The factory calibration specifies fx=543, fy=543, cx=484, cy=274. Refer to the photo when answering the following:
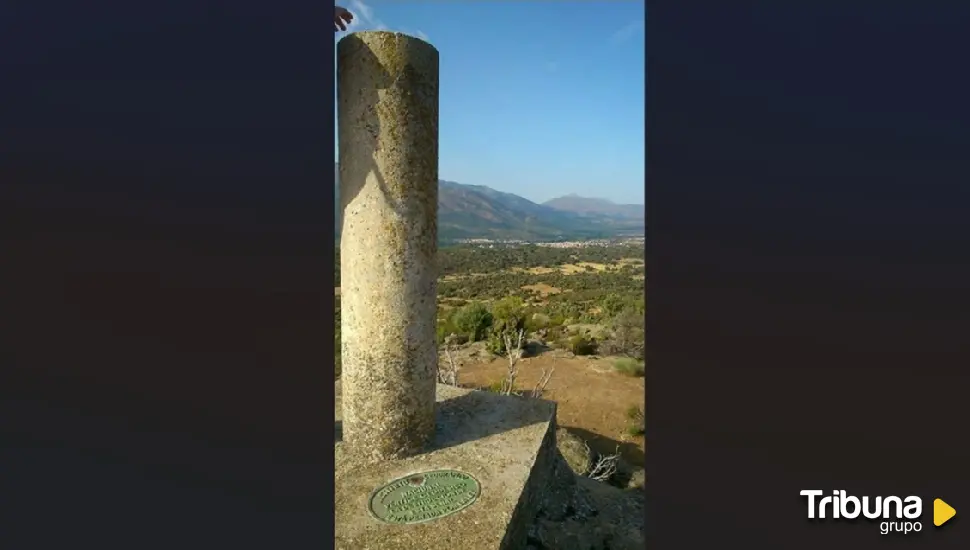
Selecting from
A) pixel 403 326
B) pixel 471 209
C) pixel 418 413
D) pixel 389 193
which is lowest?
pixel 418 413

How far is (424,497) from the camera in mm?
3633

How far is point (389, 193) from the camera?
3.85m

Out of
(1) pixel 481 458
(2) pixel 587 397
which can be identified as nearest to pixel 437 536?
(1) pixel 481 458

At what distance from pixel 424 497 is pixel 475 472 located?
453 millimetres

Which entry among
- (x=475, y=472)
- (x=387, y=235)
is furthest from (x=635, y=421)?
(x=387, y=235)

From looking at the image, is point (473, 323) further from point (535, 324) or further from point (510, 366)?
point (510, 366)

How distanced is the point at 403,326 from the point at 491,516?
4.72 feet

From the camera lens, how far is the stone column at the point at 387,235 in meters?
3.81

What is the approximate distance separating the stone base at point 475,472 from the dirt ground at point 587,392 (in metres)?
4.37

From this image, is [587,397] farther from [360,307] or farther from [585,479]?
[360,307]

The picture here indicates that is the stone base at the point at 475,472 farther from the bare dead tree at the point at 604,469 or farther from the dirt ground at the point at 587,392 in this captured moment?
the dirt ground at the point at 587,392

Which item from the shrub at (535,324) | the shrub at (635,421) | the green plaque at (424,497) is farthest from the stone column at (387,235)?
the shrub at (535,324)

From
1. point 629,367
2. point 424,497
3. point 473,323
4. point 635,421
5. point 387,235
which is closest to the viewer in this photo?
point 424,497

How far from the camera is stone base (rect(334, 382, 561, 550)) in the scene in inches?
128
